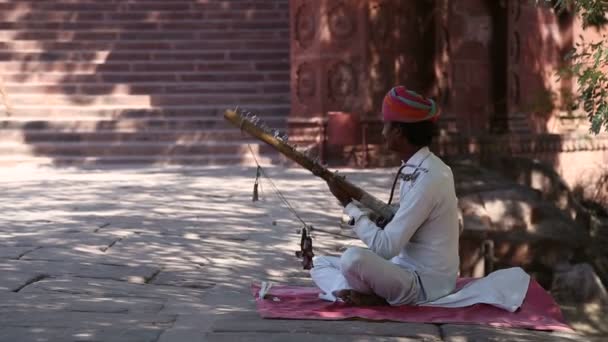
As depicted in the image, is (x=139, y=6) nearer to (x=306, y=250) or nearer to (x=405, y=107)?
(x=306, y=250)

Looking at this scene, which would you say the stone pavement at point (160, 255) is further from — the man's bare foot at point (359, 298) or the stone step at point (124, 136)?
the stone step at point (124, 136)

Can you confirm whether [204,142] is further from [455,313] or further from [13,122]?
[455,313]

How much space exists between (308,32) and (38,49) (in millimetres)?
4623

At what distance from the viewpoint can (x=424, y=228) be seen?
5.79 metres

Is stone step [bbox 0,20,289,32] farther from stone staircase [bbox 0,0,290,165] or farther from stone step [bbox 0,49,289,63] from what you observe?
stone step [bbox 0,49,289,63]

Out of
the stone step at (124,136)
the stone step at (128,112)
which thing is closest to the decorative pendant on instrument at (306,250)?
the stone step at (124,136)

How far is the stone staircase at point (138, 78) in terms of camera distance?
15906 mm

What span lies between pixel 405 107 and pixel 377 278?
78 centimetres

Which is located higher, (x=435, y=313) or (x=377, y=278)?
(x=377, y=278)

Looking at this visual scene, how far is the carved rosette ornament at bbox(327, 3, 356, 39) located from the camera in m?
15.8

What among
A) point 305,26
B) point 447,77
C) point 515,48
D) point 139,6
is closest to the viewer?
point 305,26

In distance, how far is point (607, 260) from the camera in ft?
33.8

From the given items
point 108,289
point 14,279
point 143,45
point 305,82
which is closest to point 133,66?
point 143,45

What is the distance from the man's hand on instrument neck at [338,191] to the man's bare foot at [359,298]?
1.37 ft
